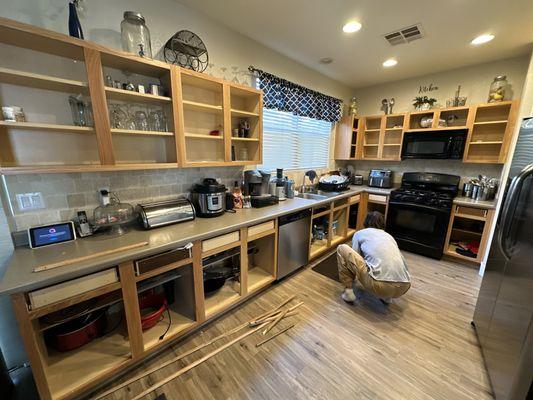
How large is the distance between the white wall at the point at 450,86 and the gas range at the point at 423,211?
→ 3.96ft

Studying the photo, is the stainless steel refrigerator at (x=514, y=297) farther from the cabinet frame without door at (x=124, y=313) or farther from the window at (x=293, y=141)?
the window at (x=293, y=141)

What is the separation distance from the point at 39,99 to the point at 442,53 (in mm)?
4040

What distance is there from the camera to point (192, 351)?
5.17ft

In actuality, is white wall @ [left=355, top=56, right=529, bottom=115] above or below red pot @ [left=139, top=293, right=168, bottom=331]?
above

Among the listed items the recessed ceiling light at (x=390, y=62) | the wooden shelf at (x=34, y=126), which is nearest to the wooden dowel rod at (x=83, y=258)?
the wooden shelf at (x=34, y=126)

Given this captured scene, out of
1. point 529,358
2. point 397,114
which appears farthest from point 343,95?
point 529,358

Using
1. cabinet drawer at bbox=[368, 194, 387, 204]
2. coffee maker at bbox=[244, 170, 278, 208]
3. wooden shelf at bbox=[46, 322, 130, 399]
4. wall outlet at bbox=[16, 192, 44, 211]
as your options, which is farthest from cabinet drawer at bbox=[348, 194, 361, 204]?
wall outlet at bbox=[16, 192, 44, 211]

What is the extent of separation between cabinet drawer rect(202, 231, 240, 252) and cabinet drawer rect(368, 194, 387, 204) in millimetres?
2700

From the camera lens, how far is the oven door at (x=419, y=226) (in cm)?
288

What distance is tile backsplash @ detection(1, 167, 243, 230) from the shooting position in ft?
4.47

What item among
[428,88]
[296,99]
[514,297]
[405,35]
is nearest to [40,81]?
[296,99]

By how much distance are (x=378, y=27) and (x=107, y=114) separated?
8.33 feet

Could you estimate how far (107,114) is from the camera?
1.39 meters

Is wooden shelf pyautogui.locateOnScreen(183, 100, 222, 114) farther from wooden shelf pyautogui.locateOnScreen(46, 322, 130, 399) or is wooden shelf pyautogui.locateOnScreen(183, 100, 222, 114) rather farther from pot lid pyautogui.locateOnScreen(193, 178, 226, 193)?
wooden shelf pyautogui.locateOnScreen(46, 322, 130, 399)
